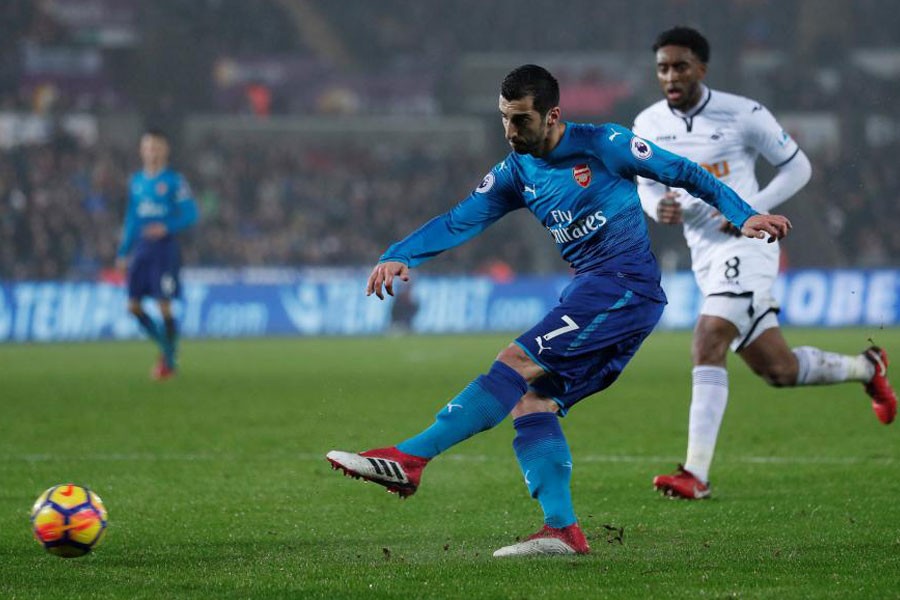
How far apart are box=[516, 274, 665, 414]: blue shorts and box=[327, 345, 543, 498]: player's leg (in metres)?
0.10

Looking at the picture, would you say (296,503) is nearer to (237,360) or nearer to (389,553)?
(389,553)

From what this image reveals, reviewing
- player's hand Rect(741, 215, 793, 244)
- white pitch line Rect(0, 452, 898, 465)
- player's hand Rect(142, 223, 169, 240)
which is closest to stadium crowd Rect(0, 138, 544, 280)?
player's hand Rect(142, 223, 169, 240)

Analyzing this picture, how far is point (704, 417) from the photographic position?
22.7 feet

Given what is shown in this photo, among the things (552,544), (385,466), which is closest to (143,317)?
(552,544)

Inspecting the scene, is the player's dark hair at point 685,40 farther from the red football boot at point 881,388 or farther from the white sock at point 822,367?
the red football boot at point 881,388

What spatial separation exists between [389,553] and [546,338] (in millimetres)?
987

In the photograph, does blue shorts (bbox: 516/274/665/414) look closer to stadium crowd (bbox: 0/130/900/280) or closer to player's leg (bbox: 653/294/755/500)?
player's leg (bbox: 653/294/755/500)

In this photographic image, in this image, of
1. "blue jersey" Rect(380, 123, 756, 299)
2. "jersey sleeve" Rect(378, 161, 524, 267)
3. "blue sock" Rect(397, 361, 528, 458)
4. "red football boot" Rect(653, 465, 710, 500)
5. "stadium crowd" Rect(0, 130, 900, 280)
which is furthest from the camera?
"stadium crowd" Rect(0, 130, 900, 280)

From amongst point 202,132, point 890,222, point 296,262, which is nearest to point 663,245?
point 890,222

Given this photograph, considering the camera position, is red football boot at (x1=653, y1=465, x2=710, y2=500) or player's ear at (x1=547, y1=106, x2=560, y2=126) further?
red football boot at (x1=653, y1=465, x2=710, y2=500)

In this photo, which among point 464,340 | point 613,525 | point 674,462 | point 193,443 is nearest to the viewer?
point 613,525

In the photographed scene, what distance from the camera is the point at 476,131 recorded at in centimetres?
3559

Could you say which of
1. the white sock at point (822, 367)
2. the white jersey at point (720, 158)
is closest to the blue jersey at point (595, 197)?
the white jersey at point (720, 158)

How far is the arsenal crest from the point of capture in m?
5.28
